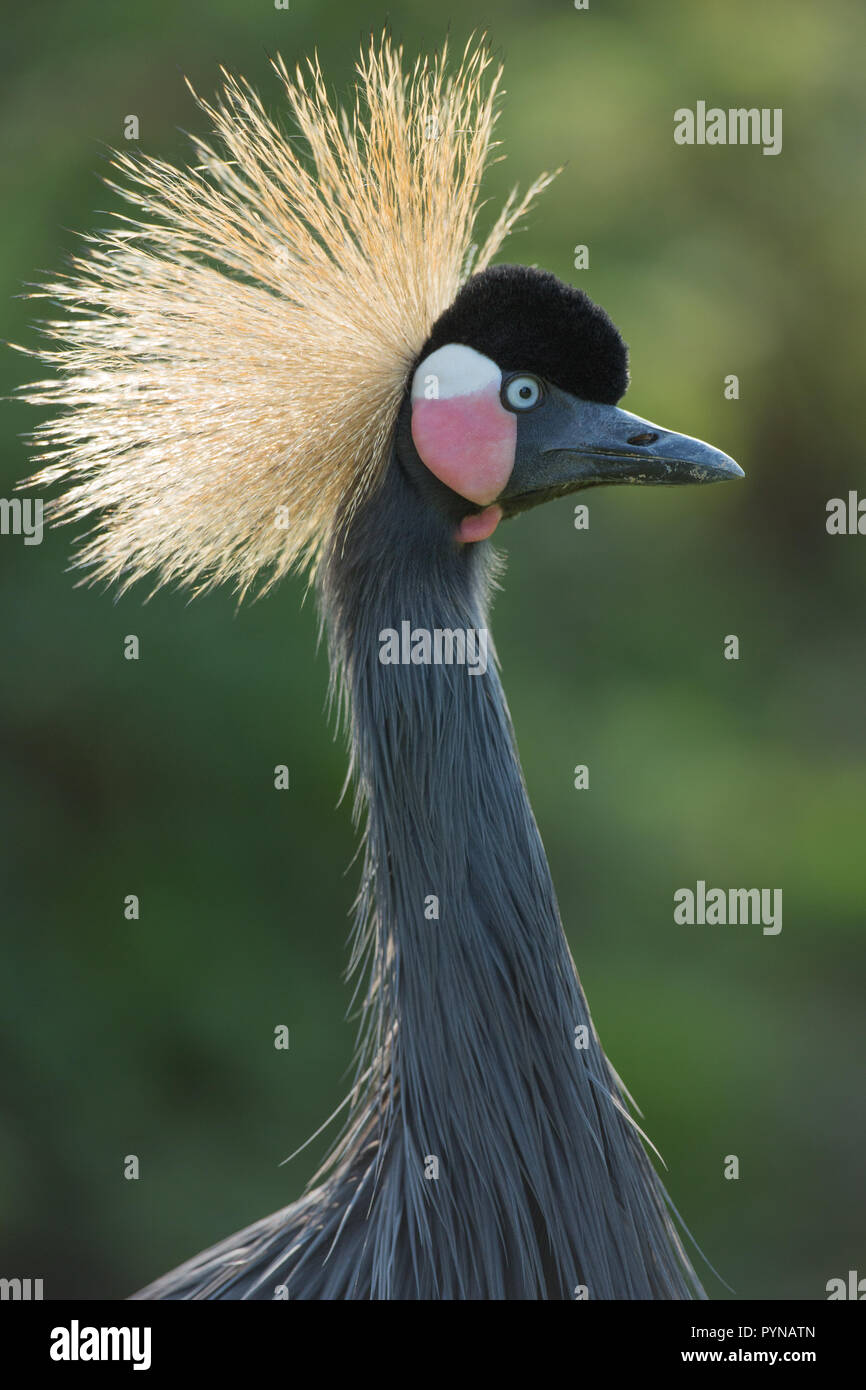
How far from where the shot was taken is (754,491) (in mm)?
4473

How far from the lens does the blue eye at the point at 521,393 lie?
1.48 m

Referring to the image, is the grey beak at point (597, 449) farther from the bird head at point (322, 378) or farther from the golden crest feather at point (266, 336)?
the golden crest feather at point (266, 336)

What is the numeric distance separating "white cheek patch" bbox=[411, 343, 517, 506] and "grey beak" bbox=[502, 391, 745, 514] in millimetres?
36

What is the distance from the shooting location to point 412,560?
1486 millimetres

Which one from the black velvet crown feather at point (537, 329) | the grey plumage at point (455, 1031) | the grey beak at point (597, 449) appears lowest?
the grey plumage at point (455, 1031)

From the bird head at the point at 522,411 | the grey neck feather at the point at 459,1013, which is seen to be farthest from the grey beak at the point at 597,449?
the grey neck feather at the point at 459,1013

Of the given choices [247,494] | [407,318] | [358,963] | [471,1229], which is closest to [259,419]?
[247,494]

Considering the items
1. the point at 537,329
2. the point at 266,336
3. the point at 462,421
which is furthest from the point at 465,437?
the point at 266,336

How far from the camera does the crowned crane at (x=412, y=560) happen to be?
4.73 ft

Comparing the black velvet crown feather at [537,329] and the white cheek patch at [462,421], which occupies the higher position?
the black velvet crown feather at [537,329]

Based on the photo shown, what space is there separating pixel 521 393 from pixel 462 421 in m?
0.08

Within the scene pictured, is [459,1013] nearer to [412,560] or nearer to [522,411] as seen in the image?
[412,560]

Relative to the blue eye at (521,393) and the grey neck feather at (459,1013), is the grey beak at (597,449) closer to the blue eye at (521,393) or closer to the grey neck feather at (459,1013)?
the blue eye at (521,393)
